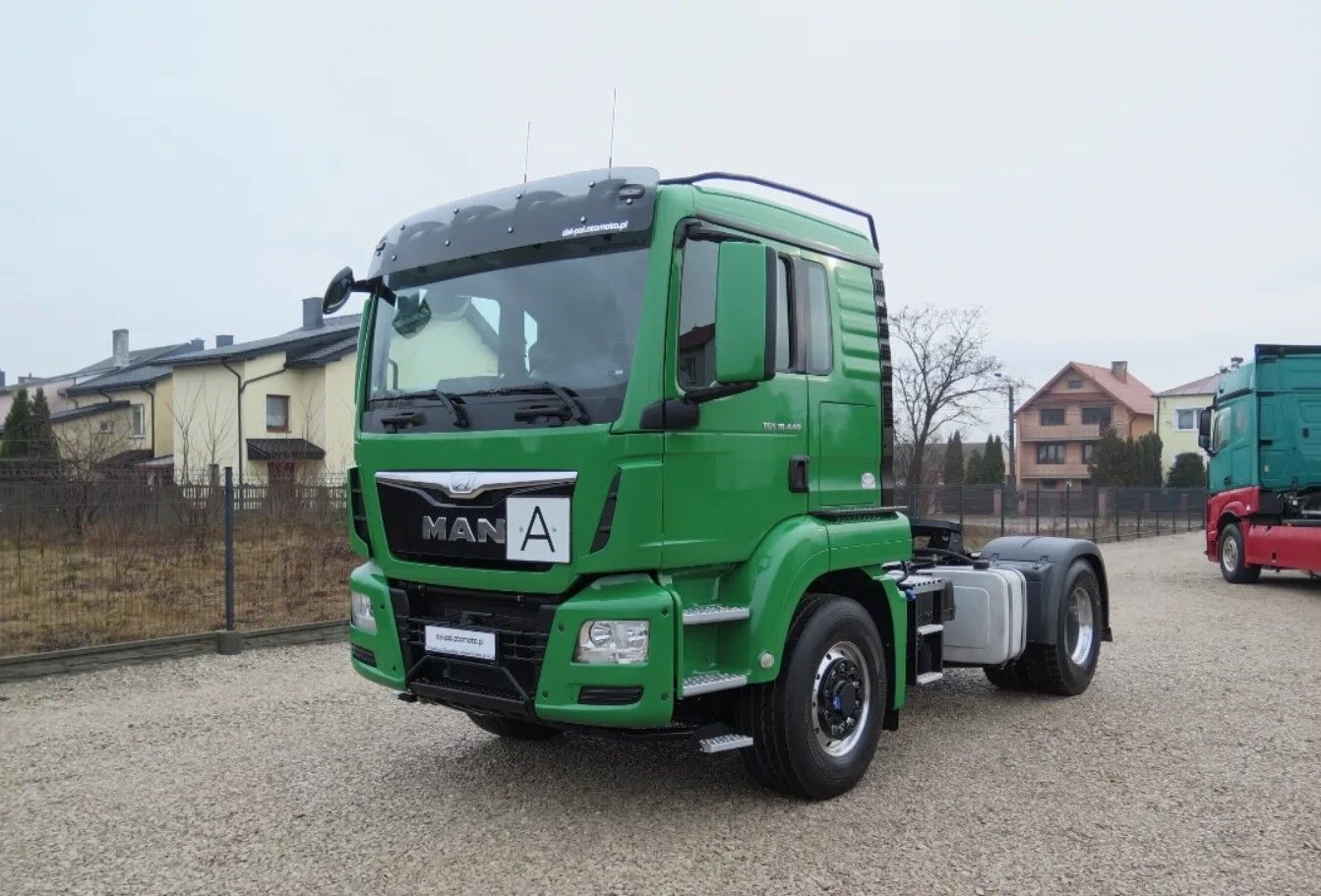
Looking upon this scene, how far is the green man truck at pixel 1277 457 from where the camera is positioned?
48.4 ft

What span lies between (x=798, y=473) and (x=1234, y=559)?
1385 centimetres

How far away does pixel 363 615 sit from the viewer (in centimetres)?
539

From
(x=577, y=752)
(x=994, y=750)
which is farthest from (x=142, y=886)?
(x=994, y=750)

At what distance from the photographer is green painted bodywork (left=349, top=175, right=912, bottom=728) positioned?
4.45m

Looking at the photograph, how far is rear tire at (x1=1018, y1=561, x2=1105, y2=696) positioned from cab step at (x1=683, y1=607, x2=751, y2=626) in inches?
138

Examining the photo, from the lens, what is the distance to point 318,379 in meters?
33.7

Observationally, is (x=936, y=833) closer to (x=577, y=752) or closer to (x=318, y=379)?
(x=577, y=752)

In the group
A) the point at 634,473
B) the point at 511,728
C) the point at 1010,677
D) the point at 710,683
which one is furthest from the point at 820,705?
the point at 1010,677

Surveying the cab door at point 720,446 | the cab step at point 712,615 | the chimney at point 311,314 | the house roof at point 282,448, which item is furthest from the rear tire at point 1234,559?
the chimney at point 311,314

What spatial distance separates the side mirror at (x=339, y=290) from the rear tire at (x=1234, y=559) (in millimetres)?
14533

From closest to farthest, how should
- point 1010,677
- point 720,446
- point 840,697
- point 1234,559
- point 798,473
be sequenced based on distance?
point 720,446 → point 798,473 → point 840,697 → point 1010,677 → point 1234,559

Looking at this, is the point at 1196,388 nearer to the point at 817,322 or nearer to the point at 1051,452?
the point at 1051,452

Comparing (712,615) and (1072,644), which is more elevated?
(712,615)

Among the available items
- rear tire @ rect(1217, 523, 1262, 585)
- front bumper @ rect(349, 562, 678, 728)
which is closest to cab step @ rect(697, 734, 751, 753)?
front bumper @ rect(349, 562, 678, 728)
